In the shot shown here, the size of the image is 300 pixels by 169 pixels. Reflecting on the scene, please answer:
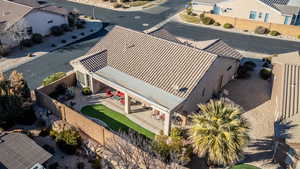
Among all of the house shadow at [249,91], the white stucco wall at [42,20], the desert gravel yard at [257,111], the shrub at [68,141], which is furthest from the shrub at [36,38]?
the desert gravel yard at [257,111]

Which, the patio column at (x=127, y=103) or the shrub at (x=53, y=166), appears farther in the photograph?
the patio column at (x=127, y=103)

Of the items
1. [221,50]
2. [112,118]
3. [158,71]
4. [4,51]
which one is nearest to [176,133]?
[158,71]

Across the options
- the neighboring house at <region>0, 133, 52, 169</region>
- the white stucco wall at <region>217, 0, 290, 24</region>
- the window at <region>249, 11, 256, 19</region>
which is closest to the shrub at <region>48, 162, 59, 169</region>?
the neighboring house at <region>0, 133, 52, 169</region>

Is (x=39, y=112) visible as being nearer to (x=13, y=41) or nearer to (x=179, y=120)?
(x=179, y=120)

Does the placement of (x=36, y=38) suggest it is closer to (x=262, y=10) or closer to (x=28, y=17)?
(x=28, y=17)

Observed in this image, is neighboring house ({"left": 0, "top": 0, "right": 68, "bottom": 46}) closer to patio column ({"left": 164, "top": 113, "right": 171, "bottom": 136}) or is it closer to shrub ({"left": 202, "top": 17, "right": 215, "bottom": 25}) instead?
shrub ({"left": 202, "top": 17, "right": 215, "bottom": 25})

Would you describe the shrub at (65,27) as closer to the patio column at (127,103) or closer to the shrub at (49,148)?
the patio column at (127,103)
